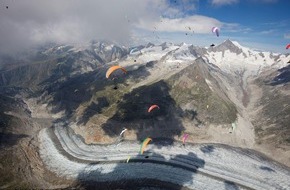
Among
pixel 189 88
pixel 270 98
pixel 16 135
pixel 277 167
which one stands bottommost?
pixel 16 135

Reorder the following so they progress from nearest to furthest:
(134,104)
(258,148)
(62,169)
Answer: (62,169) → (258,148) → (134,104)

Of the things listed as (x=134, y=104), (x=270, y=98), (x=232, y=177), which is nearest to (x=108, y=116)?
(x=134, y=104)

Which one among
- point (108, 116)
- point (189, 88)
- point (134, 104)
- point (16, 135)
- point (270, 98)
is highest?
A: point (270, 98)

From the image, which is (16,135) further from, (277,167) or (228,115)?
(277,167)

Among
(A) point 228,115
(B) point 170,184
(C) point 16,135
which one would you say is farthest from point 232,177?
(C) point 16,135

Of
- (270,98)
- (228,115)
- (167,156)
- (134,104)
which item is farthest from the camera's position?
(270,98)

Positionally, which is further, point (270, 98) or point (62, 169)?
point (270, 98)

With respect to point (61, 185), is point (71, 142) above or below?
above

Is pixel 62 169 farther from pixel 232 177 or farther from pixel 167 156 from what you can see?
pixel 232 177

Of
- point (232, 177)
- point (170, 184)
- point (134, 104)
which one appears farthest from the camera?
point (134, 104)
